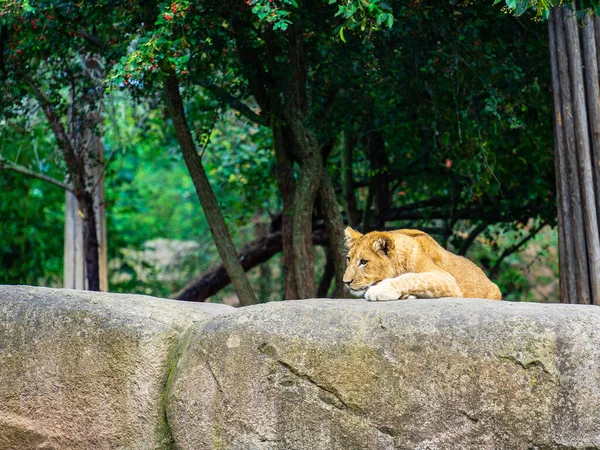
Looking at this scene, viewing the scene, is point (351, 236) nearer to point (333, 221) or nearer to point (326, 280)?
point (333, 221)

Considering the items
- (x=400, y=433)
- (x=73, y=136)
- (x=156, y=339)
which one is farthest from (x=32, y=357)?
(x=73, y=136)

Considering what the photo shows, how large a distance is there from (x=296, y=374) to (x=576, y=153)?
2.95 m

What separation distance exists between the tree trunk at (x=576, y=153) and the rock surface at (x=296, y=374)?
180cm

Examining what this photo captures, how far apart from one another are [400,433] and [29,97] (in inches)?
241

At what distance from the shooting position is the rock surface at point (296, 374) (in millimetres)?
4301

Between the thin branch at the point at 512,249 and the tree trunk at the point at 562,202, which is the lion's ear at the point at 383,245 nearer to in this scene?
the tree trunk at the point at 562,202

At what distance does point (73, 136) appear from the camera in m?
8.81

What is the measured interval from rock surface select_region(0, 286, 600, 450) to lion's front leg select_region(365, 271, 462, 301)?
0.62 feet

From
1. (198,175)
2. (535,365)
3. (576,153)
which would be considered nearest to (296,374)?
(535,365)

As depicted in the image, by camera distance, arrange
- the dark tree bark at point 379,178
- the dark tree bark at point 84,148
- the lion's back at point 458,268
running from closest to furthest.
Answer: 1. the lion's back at point 458,268
2. the dark tree bark at point 84,148
3. the dark tree bark at point 379,178

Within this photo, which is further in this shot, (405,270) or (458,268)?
(458,268)

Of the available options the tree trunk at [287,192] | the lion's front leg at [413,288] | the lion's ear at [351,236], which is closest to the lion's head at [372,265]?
the lion's front leg at [413,288]

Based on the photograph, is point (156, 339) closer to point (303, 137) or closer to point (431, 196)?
point (303, 137)

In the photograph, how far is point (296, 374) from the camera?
15.0 feet
